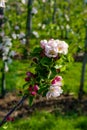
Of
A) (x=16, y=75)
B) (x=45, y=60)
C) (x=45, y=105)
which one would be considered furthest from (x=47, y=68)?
(x=16, y=75)

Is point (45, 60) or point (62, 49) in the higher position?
point (62, 49)

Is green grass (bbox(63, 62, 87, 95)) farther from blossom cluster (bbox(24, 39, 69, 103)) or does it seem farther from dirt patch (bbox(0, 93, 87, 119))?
blossom cluster (bbox(24, 39, 69, 103))

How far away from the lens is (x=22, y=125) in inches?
286

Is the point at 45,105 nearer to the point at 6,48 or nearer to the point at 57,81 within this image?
the point at 6,48

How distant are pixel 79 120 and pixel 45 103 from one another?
1.38 meters

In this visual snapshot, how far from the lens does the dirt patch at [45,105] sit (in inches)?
326

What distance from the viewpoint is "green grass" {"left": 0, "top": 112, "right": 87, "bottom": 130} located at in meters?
7.20

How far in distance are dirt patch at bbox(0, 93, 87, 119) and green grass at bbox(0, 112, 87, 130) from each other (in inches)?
14.7

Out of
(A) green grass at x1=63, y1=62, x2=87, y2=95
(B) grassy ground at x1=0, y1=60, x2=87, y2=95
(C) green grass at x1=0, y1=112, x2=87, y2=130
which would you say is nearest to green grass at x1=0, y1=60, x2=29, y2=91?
(B) grassy ground at x1=0, y1=60, x2=87, y2=95

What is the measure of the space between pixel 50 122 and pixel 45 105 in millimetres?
1321

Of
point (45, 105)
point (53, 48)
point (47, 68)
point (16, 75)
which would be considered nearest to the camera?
point (53, 48)

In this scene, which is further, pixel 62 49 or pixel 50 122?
pixel 50 122

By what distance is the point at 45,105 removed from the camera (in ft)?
28.8

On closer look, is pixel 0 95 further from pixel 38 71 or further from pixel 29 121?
pixel 38 71
